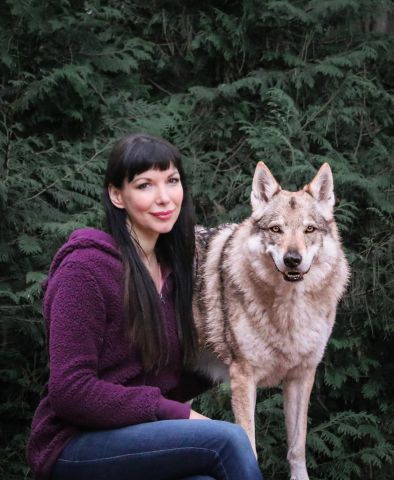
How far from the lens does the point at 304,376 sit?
3.40 meters

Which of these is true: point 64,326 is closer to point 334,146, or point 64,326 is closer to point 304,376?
point 304,376

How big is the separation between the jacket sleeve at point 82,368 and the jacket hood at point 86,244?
0.28ft

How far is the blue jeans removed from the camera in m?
2.04

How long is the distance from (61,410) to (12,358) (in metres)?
2.54

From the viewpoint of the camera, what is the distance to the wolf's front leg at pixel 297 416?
11.1 feet

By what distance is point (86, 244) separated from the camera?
85.9 inches

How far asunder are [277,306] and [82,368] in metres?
1.49

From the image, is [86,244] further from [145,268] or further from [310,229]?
[310,229]

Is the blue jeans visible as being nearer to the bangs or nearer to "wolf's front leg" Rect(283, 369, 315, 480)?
the bangs

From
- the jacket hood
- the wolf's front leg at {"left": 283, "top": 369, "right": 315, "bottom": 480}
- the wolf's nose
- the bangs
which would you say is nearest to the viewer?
the jacket hood

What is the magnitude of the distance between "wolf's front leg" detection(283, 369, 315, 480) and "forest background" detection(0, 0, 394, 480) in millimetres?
834

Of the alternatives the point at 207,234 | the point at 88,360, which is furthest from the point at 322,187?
the point at 88,360

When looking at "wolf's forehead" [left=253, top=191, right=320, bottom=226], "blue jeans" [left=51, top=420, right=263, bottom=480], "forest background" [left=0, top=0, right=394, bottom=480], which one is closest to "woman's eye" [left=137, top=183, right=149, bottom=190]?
"blue jeans" [left=51, top=420, right=263, bottom=480]

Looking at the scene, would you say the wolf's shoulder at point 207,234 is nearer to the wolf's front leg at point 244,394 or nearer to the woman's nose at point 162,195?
the wolf's front leg at point 244,394
